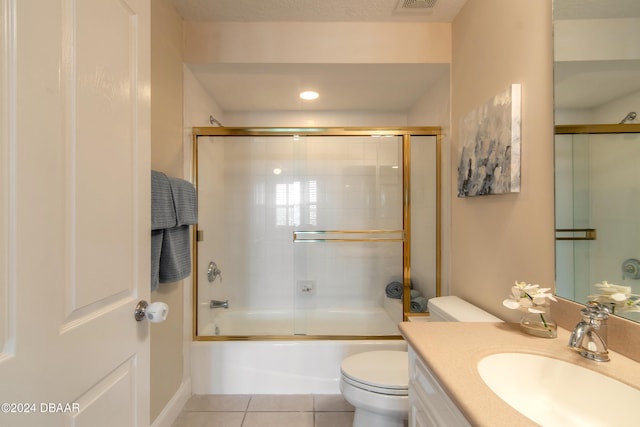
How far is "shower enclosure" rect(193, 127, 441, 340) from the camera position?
208 cm

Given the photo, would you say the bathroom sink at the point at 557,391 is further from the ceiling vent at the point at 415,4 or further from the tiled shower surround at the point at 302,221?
the ceiling vent at the point at 415,4

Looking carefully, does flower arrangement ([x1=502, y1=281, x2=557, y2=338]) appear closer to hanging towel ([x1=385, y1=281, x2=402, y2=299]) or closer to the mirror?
the mirror

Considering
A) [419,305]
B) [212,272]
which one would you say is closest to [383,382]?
[419,305]

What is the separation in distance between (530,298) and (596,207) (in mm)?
358

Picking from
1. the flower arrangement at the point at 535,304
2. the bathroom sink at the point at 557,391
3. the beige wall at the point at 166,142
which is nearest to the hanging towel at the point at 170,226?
the beige wall at the point at 166,142

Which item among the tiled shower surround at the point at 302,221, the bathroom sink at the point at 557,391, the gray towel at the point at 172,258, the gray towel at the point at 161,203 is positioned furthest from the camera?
the tiled shower surround at the point at 302,221

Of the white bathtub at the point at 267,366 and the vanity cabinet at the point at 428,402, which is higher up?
the vanity cabinet at the point at 428,402

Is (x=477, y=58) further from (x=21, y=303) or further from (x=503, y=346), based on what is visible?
(x=21, y=303)

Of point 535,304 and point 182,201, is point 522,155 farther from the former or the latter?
point 182,201

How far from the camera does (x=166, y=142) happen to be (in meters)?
1.63

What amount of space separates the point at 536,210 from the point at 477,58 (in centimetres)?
93

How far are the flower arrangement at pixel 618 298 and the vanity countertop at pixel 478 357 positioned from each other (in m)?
0.14

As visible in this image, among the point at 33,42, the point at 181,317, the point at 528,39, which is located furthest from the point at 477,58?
the point at 181,317

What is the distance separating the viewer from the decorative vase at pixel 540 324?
0.93 meters
